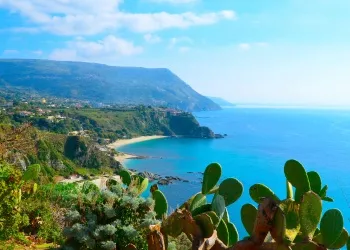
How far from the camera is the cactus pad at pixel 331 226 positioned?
225 centimetres

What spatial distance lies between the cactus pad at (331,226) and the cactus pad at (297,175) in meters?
0.37

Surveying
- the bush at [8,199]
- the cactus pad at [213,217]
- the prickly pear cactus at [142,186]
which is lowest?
the bush at [8,199]

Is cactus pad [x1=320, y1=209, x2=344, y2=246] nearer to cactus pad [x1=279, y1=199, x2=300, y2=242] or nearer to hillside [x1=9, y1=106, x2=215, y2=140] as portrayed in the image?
cactus pad [x1=279, y1=199, x2=300, y2=242]

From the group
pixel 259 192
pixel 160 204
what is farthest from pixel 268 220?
pixel 160 204

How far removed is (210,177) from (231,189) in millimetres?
215

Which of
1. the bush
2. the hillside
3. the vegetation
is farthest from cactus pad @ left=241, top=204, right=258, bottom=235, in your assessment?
the hillside

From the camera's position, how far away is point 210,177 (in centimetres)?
316

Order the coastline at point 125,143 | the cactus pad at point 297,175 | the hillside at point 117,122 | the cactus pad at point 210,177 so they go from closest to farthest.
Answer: the cactus pad at point 297,175 → the cactus pad at point 210,177 → the coastline at point 125,143 → the hillside at point 117,122

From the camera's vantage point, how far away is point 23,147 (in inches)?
263

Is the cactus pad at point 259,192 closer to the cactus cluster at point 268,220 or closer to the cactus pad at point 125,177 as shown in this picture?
the cactus cluster at point 268,220

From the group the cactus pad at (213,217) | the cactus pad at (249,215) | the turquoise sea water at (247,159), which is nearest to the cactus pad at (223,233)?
the cactus pad at (249,215)

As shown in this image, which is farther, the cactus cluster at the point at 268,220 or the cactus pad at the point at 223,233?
the cactus pad at the point at 223,233

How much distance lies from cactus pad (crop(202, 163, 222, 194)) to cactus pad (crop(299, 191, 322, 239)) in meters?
0.98

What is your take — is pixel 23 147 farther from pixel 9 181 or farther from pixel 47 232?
pixel 9 181
